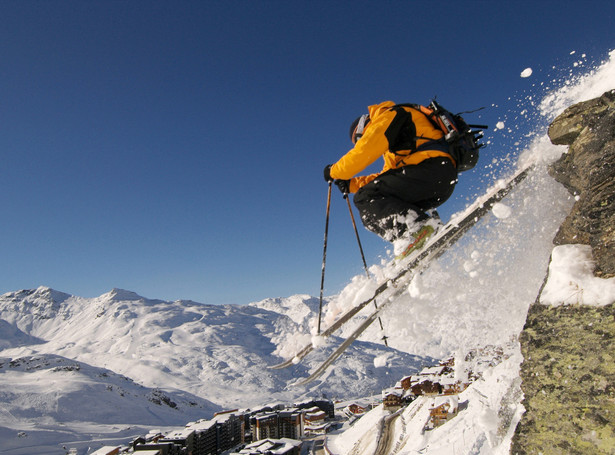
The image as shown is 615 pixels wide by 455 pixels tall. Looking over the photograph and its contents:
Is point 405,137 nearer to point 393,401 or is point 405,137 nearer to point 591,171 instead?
point 591,171

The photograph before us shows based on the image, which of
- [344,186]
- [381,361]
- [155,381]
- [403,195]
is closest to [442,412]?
[381,361]

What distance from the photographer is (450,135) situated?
4305 mm

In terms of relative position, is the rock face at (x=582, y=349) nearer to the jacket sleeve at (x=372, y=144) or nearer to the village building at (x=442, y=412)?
the jacket sleeve at (x=372, y=144)

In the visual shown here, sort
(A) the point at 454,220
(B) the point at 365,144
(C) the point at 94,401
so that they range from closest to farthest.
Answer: (B) the point at 365,144 < (A) the point at 454,220 < (C) the point at 94,401

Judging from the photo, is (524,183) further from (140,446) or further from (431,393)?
(140,446)

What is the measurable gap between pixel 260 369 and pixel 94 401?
72.7 m

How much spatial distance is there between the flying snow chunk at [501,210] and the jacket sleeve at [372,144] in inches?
62.7

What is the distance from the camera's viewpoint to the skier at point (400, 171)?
14.0 ft

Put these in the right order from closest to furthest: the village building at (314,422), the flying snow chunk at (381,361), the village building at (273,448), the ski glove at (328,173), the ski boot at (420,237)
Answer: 1. the ski boot at (420,237)
2. the ski glove at (328,173)
3. the flying snow chunk at (381,361)
4. the village building at (273,448)
5. the village building at (314,422)

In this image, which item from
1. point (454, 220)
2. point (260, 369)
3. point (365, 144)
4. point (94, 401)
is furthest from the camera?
point (260, 369)

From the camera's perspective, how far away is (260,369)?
150 metres

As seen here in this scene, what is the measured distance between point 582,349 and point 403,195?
244cm

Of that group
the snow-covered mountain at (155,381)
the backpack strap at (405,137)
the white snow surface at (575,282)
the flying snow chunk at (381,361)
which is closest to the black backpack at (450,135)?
the backpack strap at (405,137)

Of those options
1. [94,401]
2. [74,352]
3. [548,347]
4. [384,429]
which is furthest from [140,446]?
[74,352]
